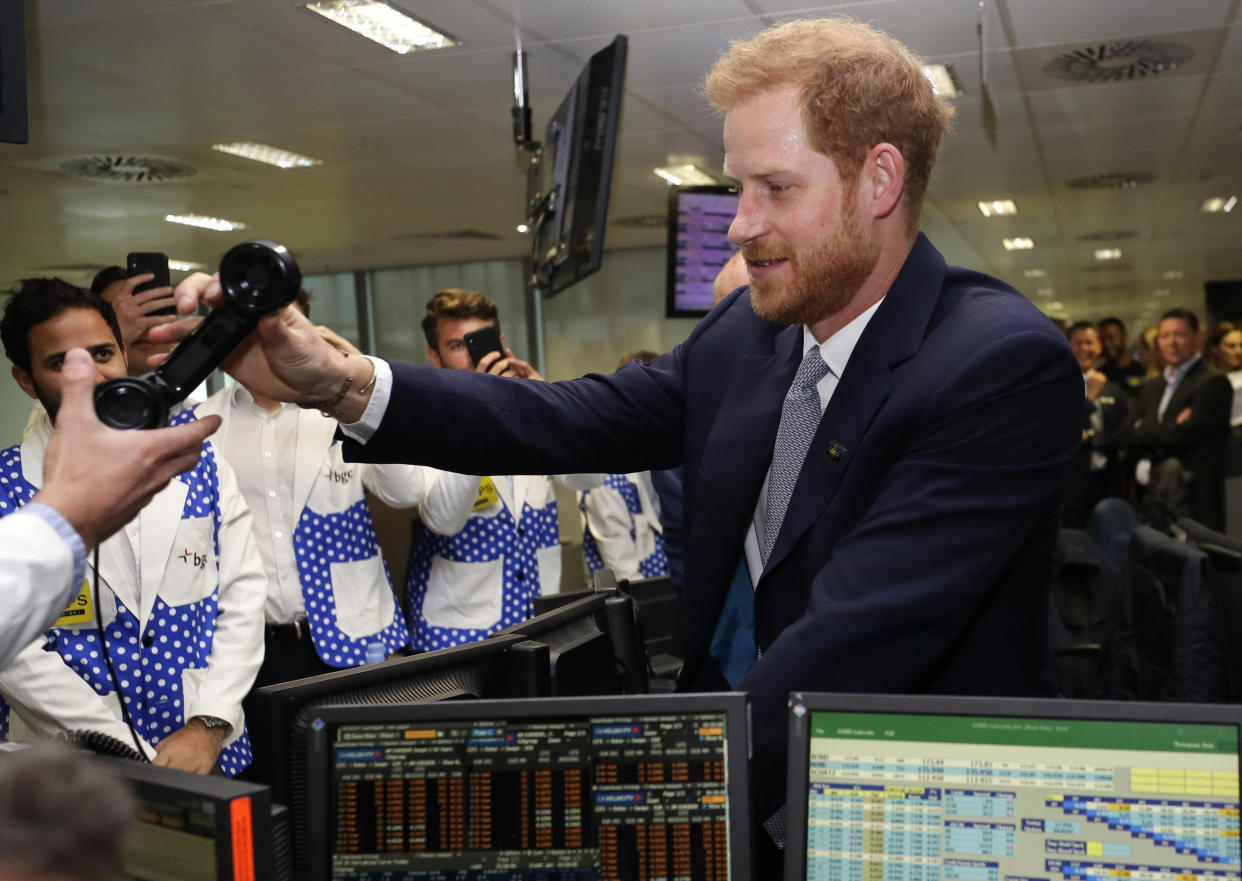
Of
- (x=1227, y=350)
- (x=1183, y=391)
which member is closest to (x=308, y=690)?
(x=1183, y=391)

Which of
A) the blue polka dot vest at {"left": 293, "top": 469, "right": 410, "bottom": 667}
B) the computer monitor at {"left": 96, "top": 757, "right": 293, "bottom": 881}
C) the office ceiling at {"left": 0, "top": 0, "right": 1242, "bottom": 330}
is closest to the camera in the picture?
the computer monitor at {"left": 96, "top": 757, "right": 293, "bottom": 881}

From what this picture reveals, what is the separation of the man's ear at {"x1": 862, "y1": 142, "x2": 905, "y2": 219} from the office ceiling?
3.65 meters

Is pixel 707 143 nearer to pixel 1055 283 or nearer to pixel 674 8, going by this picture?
pixel 674 8

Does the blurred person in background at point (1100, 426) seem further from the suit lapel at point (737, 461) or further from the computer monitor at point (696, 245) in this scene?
the suit lapel at point (737, 461)

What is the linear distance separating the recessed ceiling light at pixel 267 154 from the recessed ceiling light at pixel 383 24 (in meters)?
1.95

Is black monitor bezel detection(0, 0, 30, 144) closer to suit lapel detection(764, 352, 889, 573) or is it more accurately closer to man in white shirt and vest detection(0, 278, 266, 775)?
man in white shirt and vest detection(0, 278, 266, 775)

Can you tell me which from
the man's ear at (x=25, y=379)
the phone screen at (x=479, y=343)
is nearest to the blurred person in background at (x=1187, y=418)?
the phone screen at (x=479, y=343)

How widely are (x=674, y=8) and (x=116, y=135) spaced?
3.32 meters

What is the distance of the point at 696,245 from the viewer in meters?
5.81

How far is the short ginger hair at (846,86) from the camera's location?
1.27 m

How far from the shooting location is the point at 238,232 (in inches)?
368

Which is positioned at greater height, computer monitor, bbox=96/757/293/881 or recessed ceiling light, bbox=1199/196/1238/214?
recessed ceiling light, bbox=1199/196/1238/214

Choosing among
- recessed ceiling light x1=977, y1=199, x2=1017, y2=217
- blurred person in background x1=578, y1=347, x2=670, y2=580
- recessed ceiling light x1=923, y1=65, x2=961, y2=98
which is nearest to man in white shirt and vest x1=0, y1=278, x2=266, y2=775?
blurred person in background x1=578, y1=347, x2=670, y2=580

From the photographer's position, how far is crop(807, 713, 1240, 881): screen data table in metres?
0.93
